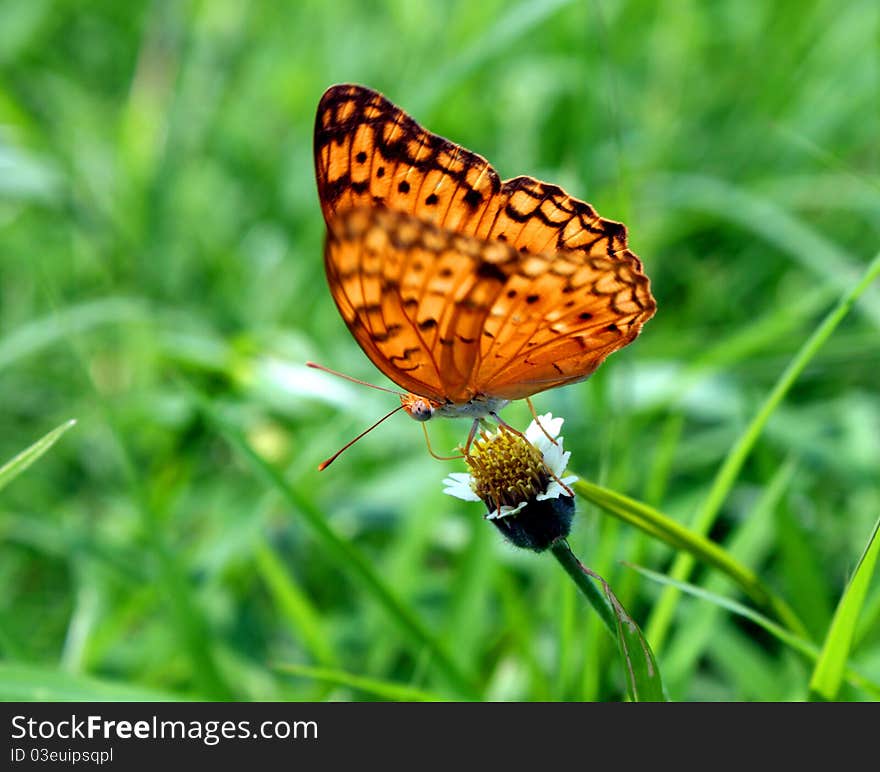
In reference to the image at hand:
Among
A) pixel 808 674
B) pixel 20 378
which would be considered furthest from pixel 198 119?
pixel 808 674

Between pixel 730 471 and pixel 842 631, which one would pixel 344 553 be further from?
pixel 842 631

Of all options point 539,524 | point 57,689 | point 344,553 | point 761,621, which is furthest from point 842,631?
point 57,689

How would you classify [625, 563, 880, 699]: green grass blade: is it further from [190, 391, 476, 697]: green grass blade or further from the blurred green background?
[190, 391, 476, 697]: green grass blade

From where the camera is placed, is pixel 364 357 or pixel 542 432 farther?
pixel 364 357

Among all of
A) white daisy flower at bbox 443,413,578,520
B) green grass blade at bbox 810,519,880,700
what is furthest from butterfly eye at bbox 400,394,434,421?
green grass blade at bbox 810,519,880,700

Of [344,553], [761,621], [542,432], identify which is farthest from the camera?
[344,553]

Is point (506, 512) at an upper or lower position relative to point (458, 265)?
lower
